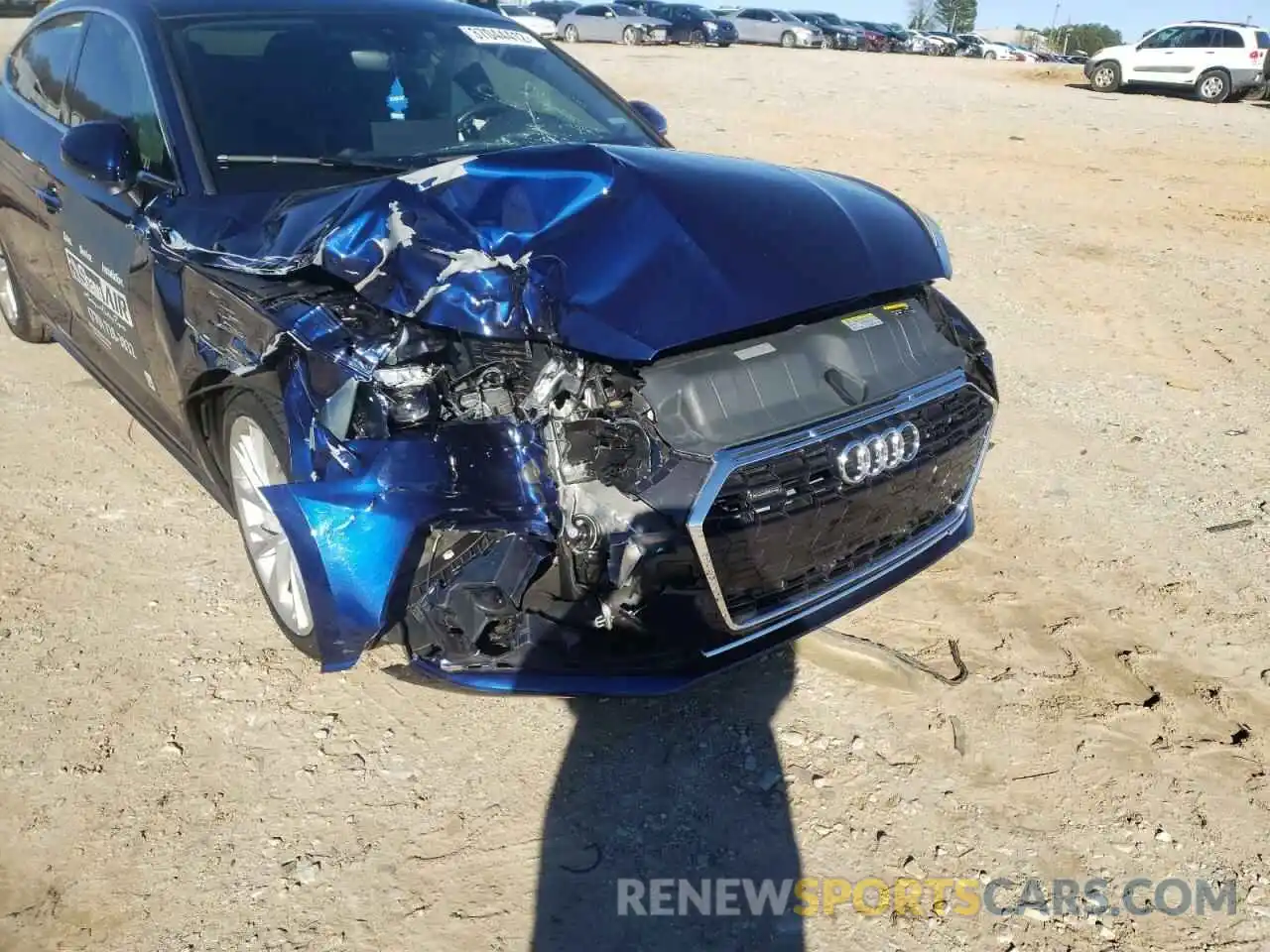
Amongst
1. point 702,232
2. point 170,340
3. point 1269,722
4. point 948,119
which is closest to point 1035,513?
point 1269,722

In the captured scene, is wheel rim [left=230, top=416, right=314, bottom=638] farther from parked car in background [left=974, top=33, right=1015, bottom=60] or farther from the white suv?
parked car in background [left=974, top=33, right=1015, bottom=60]

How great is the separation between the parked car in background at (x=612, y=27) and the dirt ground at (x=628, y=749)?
2846 cm

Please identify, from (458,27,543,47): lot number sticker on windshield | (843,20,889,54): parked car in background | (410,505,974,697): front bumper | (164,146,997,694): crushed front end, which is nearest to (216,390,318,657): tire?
(164,146,997,694): crushed front end

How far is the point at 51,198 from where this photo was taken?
3.92 metres

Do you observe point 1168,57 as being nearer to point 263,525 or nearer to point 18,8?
point 263,525

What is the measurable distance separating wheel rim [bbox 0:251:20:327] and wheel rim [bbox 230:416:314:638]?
9.87ft

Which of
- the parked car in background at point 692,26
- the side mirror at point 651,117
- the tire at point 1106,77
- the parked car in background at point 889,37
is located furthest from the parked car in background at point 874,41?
the side mirror at point 651,117

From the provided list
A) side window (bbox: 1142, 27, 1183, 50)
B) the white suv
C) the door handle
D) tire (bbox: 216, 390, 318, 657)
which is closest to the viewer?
tire (bbox: 216, 390, 318, 657)

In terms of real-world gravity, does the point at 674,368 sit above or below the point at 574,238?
below

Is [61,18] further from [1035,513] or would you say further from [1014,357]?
[1014,357]

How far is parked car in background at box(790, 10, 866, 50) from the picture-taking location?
125 ft

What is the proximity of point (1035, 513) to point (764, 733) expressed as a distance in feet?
5.86

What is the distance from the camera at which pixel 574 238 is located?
250 cm

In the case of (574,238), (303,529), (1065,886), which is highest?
(574,238)
